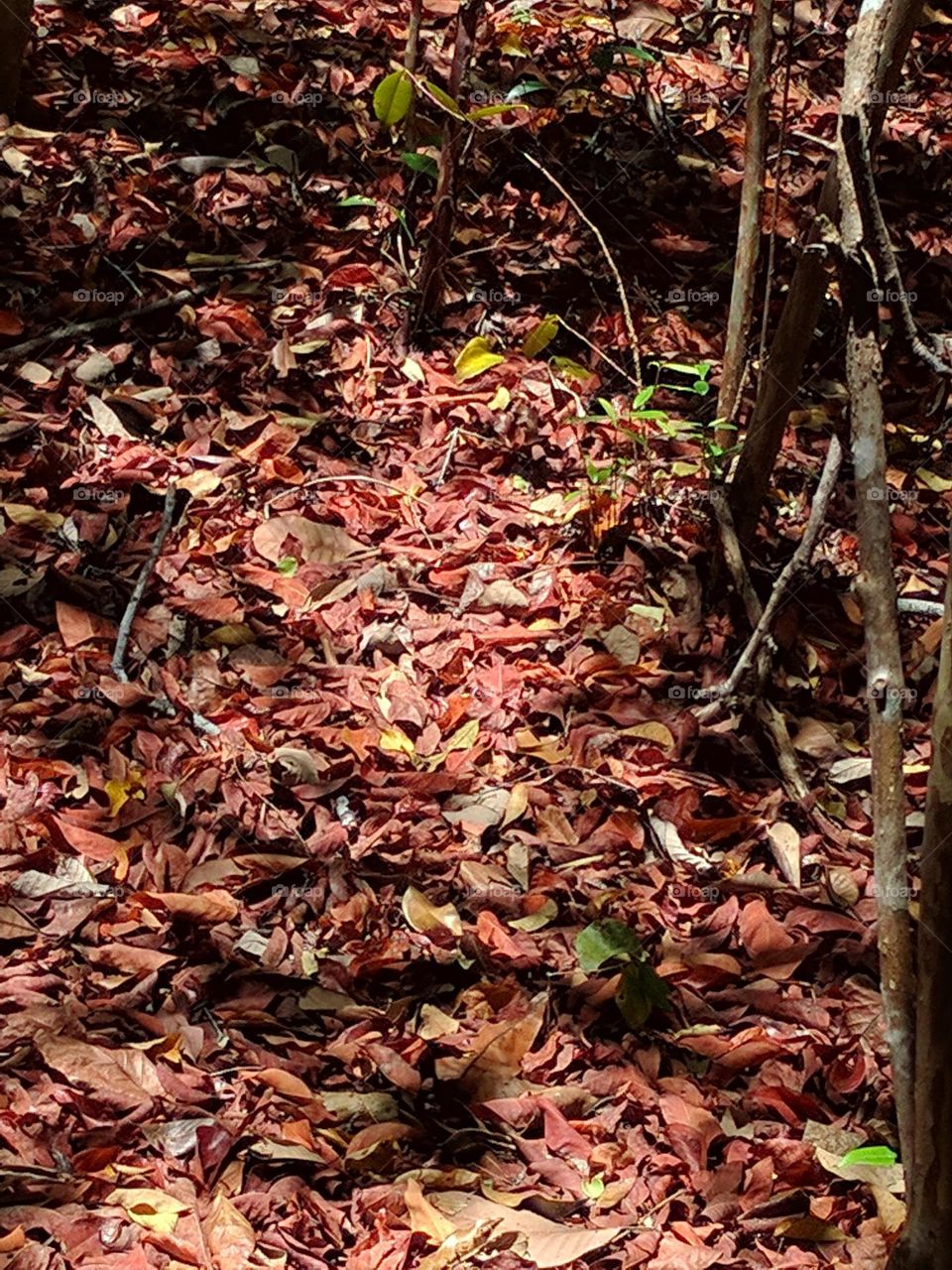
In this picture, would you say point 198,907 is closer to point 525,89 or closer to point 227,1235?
point 227,1235

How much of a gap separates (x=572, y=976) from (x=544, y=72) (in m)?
3.92

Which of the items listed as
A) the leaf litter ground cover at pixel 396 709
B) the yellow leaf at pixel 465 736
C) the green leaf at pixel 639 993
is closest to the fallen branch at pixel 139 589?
the leaf litter ground cover at pixel 396 709

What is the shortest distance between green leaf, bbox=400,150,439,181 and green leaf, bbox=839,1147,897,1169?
3.30m

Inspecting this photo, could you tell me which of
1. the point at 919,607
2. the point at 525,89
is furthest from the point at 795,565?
the point at 525,89

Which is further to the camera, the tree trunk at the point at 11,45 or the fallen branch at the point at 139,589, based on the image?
the tree trunk at the point at 11,45

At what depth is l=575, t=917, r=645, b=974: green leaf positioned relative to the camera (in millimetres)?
3238

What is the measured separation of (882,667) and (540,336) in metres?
2.75

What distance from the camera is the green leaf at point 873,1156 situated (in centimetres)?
274

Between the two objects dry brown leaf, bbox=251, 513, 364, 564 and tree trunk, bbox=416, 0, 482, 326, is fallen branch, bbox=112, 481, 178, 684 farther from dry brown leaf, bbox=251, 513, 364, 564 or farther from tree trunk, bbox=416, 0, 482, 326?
tree trunk, bbox=416, 0, 482, 326

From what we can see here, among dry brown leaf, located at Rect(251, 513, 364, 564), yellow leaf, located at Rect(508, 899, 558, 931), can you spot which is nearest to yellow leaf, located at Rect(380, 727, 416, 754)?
yellow leaf, located at Rect(508, 899, 558, 931)

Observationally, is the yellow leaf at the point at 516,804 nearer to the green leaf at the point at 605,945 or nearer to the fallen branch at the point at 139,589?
the green leaf at the point at 605,945

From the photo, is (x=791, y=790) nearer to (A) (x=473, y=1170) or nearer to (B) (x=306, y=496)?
(A) (x=473, y=1170)

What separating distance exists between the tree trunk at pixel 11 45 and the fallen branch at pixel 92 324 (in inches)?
42.8

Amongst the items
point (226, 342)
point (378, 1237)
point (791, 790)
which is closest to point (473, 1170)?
point (378, 1237)
